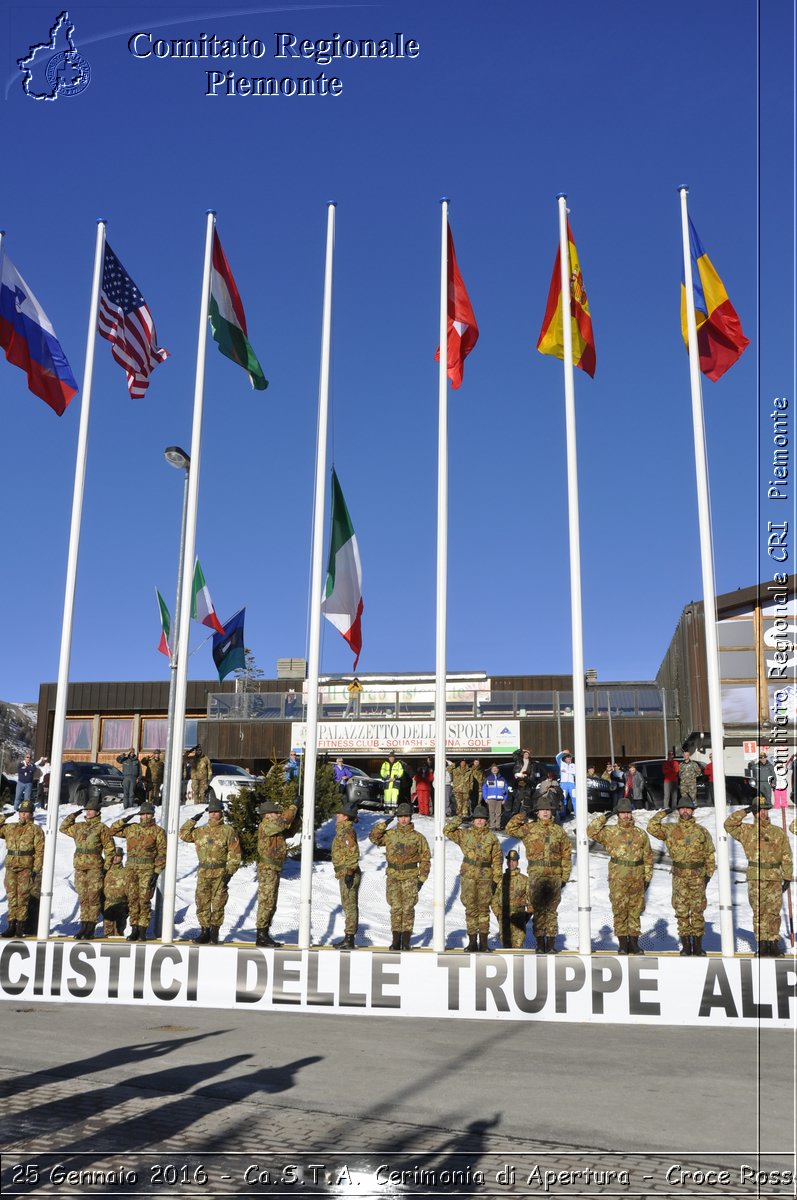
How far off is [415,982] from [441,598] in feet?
15.1

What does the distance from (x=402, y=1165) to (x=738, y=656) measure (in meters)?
22.5

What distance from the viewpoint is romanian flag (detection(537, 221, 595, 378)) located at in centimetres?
1307

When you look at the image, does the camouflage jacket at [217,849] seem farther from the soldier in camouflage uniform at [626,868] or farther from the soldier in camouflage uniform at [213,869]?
the soldier in camouflage uniform at [626,868]

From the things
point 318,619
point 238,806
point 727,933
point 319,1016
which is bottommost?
point 319,1016

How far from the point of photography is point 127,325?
45.9ft

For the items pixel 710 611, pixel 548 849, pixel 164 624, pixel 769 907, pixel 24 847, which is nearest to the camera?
pixel 710 611

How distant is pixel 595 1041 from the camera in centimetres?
938

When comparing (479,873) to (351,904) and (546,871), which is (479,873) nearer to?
(546,871)

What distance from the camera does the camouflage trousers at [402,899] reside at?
510 inches

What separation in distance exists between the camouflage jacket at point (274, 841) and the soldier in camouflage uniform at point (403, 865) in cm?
150

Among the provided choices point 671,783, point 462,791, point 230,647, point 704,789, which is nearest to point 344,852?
point 230,647

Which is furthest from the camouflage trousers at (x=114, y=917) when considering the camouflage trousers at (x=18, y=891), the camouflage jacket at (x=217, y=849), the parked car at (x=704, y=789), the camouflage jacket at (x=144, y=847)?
the parked car at (x=704, y=789)

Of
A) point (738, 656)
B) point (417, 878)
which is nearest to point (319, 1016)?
point (417, 878)

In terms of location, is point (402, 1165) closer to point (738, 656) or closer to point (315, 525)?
point (315, 525)
